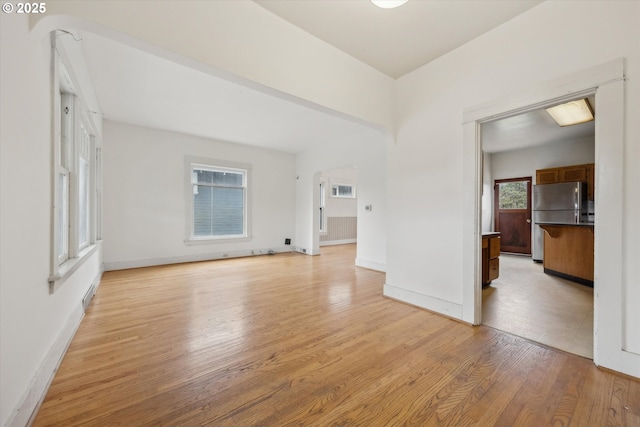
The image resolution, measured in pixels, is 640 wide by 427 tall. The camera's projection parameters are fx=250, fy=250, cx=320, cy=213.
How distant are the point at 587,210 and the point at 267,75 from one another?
23.8 feet

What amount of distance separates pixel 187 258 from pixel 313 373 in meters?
4.95

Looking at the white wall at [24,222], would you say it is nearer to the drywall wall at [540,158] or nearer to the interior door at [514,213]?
the interior door at [514,213]

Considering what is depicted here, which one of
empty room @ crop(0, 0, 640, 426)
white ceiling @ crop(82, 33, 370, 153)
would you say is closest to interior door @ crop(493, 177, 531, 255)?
empty room @ crop(0, 0, 640, 426)

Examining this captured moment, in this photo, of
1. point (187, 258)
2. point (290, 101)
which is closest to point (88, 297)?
point (187, 258)

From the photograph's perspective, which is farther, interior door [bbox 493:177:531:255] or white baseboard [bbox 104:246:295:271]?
interior door [bbox 493:177:531:255]

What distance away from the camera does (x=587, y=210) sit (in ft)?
18.0

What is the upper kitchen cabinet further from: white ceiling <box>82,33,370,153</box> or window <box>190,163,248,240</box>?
window <box>190,163,248,240</box>

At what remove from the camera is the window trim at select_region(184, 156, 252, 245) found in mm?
5703

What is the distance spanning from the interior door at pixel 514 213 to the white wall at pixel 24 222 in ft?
27.5

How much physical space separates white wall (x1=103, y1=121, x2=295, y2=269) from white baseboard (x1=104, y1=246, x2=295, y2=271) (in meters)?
0.02

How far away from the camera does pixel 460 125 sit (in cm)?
265

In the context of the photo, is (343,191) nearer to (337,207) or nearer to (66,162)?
(337,207)

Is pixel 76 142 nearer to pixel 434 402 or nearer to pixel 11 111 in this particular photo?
pixel 11 111

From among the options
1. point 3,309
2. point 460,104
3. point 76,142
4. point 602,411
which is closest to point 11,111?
point 3,309
